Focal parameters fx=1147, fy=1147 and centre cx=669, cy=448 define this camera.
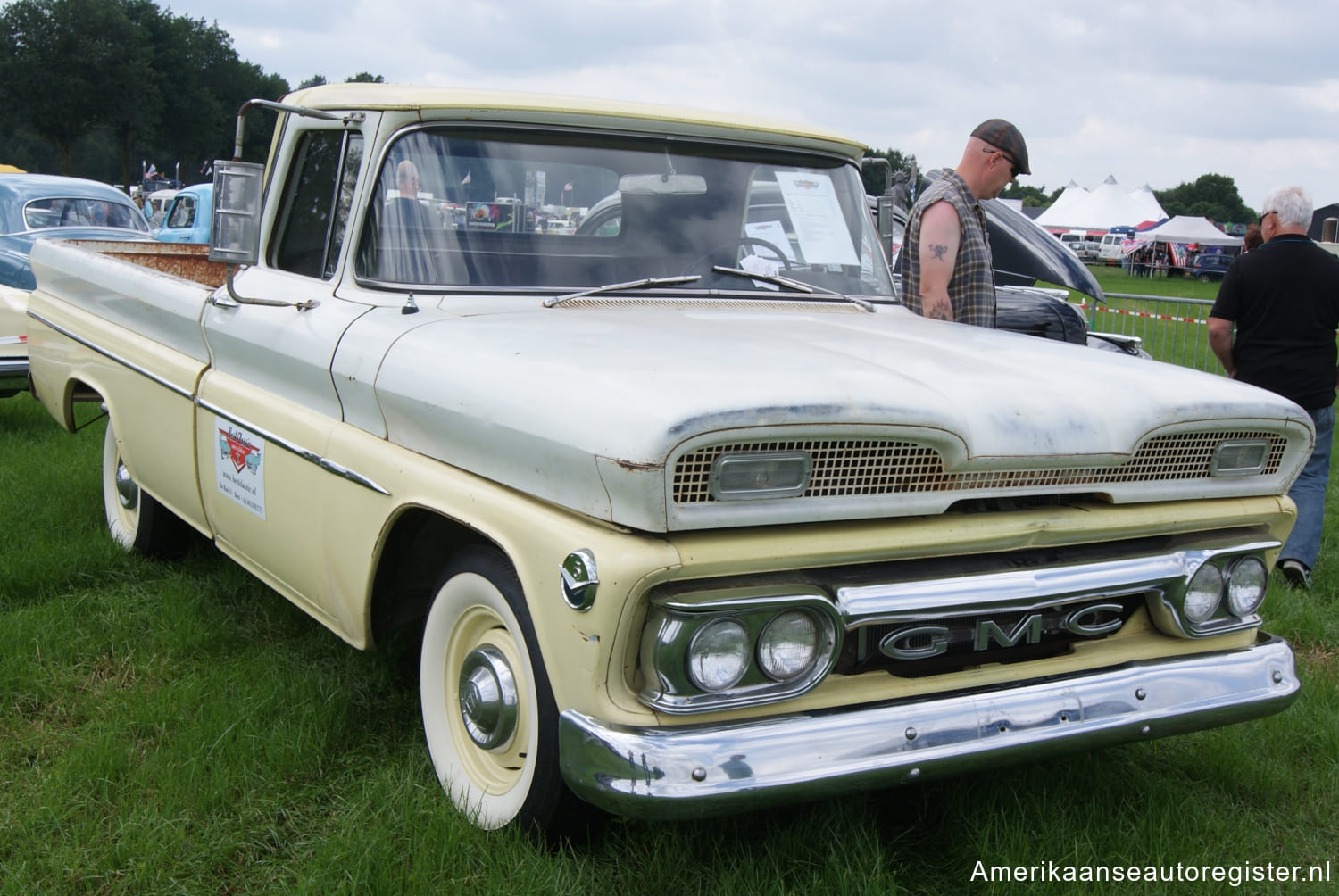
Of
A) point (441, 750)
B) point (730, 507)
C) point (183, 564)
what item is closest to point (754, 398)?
point (730, 507)

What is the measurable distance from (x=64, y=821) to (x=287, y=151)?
77.5 inches

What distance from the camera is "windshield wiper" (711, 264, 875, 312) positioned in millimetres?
3287

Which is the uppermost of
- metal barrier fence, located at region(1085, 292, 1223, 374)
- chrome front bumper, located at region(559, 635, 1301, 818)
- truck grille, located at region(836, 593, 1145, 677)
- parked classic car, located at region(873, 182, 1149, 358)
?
parked classic car, located at region(873, 182, 1149, 358)

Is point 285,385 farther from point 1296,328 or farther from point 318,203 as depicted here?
point 1296,328

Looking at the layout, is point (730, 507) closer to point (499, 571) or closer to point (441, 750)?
point (499, 571)

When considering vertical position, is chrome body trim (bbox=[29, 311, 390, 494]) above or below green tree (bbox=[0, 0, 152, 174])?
below

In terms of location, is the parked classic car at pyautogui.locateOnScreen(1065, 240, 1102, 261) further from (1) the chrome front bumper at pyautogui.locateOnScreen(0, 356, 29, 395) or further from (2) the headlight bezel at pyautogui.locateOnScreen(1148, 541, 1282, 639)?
(2) the headlight bezel at pyautogui.locateOnScreen(1148, 541, 1282, 639)

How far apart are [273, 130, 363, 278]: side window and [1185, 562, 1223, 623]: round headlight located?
2.30 metres

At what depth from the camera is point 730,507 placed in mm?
2004

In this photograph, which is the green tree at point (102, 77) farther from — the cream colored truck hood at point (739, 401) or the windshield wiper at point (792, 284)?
the cream colored truck hood at point (739, 401)

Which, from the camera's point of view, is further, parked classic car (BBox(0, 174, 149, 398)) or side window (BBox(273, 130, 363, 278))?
parked classic car (BBox(0, 174, 149, 398))

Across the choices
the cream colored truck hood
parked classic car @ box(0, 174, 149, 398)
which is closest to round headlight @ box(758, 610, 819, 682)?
the cream colored truck hood

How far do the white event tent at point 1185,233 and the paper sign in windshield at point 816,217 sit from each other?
135ft

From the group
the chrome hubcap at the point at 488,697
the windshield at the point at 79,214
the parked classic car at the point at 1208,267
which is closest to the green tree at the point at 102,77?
the windshield at the point at 79,214
